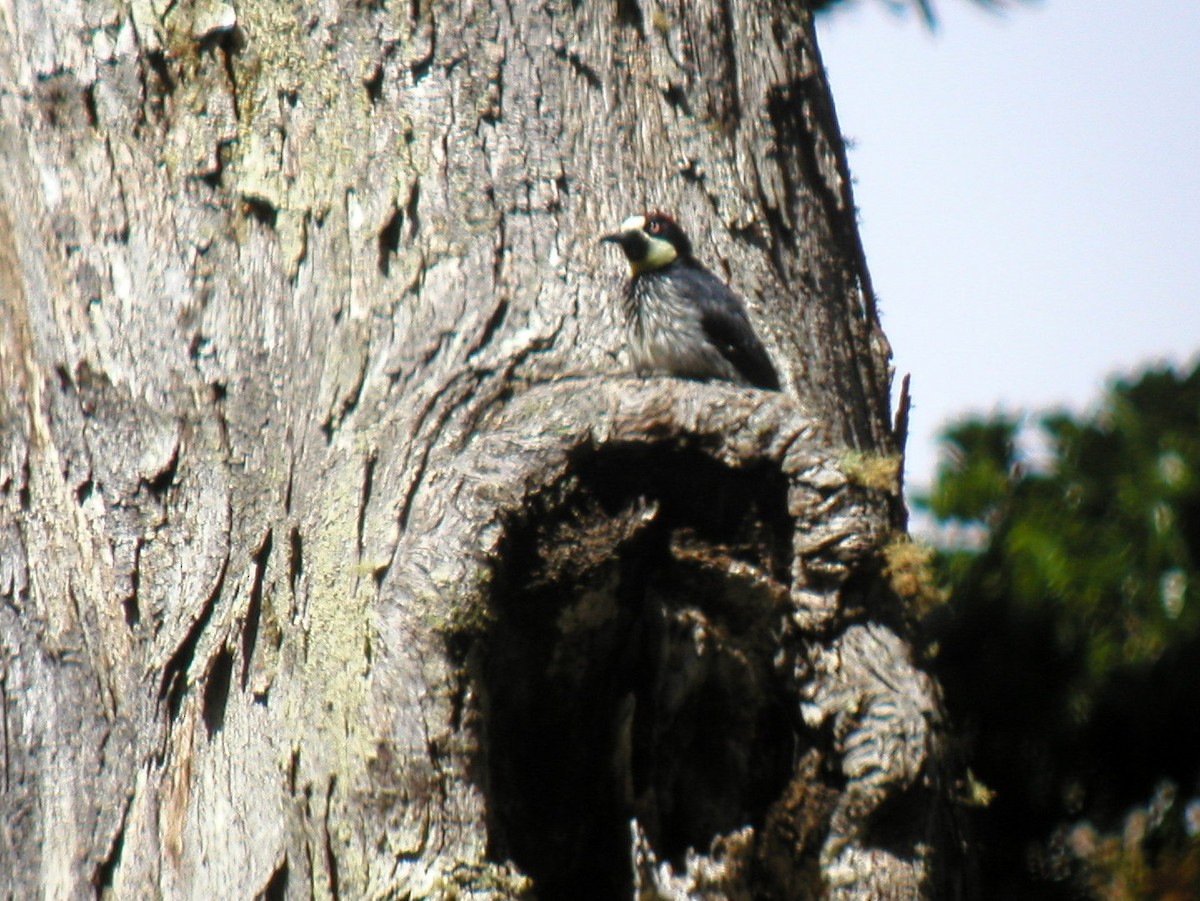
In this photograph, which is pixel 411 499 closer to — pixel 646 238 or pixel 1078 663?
pixel 646 238

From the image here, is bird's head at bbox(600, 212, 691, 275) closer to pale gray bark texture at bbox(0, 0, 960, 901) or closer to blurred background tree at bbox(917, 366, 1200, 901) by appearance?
pale gray bark texture at bbox(0, 0, 960, 901)

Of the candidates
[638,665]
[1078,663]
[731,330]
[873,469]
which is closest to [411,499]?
[638,665]

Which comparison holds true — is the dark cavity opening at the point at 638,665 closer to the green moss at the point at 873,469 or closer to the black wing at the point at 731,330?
the green moss at the point at 873,469

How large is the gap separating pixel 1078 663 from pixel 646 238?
55.3 inches

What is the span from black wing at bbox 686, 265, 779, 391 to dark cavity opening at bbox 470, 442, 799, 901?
0.53m

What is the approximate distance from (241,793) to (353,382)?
2.68 feet

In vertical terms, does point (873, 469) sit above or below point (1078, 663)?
above

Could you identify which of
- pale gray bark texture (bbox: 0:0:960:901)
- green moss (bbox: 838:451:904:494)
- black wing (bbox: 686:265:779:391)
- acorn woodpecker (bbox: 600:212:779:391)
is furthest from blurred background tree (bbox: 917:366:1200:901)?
acorn woodpecker (bbox: 600:212:779:391)

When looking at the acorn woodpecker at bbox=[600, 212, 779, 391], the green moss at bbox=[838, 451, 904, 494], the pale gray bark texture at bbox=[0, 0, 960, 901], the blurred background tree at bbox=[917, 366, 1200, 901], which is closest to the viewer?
the pale gray bark texture at bbox=[0, 0, 960, 901]

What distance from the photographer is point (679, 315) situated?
3.73 m

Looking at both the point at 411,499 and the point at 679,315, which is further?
the point at 679,315

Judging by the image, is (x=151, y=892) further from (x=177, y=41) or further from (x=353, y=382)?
(x=177, y=41)

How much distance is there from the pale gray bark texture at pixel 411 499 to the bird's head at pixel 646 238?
0.14ft

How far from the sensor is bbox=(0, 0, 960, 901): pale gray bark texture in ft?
7.41
